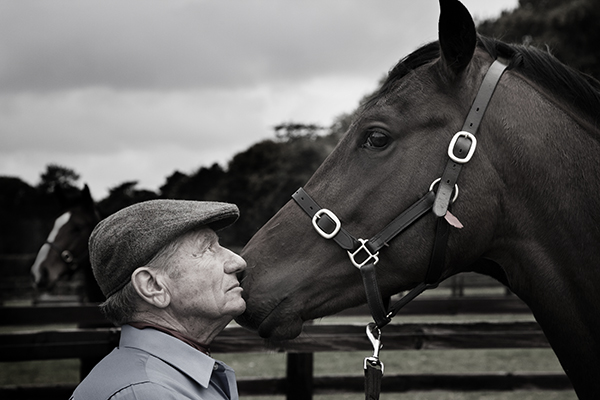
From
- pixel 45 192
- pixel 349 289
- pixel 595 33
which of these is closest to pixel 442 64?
pixel 349 289

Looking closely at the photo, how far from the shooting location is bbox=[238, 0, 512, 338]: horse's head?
2.14 m

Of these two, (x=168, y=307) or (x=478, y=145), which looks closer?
(x=168, y=307)

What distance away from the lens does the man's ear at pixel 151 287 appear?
1729 millimetres

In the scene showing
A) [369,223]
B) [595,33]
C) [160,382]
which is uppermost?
[595,33]

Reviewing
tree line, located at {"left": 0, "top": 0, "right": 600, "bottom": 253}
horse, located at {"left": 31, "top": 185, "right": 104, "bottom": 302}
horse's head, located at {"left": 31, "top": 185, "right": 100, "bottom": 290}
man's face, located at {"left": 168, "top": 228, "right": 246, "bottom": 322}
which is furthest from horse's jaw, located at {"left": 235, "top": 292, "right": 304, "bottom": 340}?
tree line, located at {"left": 0, "top": 0, "right": 600, "bottom": 253}

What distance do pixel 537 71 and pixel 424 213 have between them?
0.83m

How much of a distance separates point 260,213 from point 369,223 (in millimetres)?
29717

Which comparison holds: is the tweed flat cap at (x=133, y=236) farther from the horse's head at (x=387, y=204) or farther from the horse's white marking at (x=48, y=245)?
the horse's white marking at (x=48, y=245)

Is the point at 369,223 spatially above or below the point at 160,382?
above

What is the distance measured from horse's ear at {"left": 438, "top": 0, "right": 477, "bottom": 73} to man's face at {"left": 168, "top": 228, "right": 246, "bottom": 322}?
3.76ft

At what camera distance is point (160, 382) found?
155 centimetres

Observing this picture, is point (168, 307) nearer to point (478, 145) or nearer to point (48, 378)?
point (478, 145)

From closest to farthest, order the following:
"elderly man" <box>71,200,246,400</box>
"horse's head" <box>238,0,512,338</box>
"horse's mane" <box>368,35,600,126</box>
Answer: "elderly man" <box>71,200,246,400</box> < "horse's head" <box>238,0,512,338</box> < "horse's mane" <box>368,35,600,126</box>

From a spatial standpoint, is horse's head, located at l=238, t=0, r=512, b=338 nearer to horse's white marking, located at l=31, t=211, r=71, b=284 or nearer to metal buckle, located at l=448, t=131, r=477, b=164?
metal buckle, located at l=448, t=131, r=477, b=164
